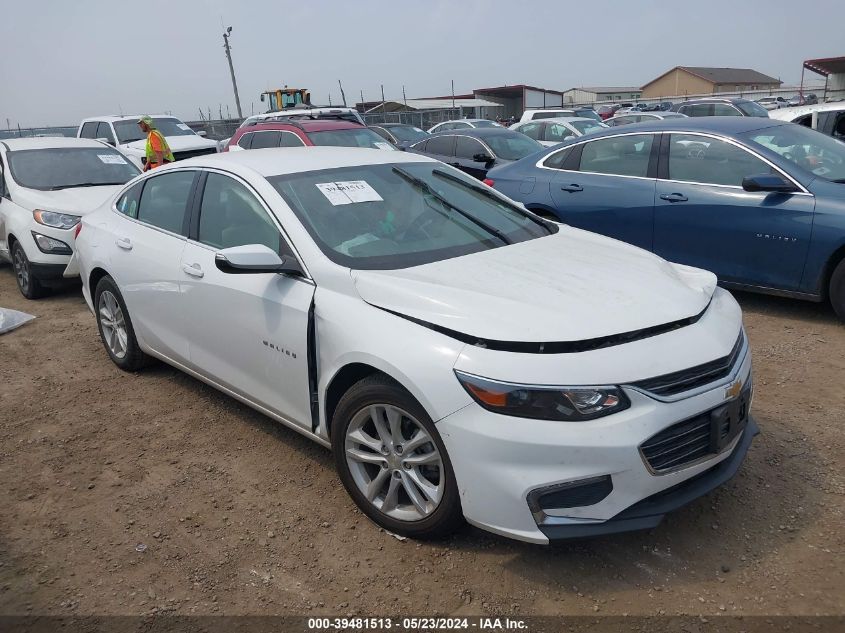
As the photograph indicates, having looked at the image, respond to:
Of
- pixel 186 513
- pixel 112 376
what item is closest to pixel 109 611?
pixel 186 513

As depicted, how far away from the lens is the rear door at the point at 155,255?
160 inches

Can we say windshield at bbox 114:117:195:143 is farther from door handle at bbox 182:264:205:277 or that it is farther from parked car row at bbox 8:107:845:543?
door handle at bbox 182:264:205:277

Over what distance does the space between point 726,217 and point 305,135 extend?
713 cm

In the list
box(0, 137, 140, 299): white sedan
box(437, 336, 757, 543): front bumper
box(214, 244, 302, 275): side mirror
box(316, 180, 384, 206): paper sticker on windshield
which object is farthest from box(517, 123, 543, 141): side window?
box(437, 336, 757, 543): front bumper

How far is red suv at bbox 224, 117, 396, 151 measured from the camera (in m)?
10.9

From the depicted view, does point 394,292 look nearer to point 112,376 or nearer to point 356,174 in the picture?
point 356,174

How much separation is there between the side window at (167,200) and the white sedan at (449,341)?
1.5 inches

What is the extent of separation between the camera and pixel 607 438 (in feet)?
7.84

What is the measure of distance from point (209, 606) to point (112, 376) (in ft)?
9.42

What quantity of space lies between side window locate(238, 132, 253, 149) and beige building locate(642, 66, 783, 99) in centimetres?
6923

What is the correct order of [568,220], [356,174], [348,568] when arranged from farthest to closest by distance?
1. [568,220]
2. [356,174]
3. [348,568]

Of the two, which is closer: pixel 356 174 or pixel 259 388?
pixel 259 388

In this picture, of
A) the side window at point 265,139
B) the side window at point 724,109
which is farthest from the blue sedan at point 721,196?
the side window at point 724,109

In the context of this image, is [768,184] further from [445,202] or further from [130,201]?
[130,201]
